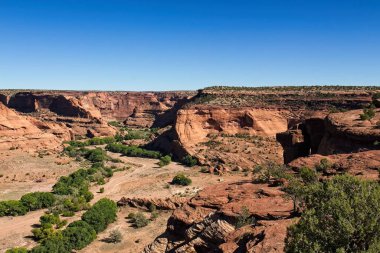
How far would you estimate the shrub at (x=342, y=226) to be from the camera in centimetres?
1131

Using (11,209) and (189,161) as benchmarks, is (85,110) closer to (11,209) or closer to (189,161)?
(189,161)

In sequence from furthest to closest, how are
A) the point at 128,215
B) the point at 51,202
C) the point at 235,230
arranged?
the point at 51,202 → the point at 128,215 → the point at 235,230

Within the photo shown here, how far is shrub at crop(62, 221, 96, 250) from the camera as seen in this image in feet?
Result: 106

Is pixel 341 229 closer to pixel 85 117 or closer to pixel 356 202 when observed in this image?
pixel 356 202

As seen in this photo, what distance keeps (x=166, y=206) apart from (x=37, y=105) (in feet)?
332

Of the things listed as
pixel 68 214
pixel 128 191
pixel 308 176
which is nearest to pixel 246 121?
pixel 128 191

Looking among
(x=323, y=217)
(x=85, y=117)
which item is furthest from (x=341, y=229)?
(x=85, y=117)

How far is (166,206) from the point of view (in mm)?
43031

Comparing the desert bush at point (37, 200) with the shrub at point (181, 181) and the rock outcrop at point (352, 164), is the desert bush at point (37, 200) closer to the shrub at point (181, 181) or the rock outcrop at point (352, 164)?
the shrub at point (181, 181)

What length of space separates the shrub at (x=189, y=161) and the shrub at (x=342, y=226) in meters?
56.3

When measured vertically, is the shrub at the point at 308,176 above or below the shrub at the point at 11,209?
above

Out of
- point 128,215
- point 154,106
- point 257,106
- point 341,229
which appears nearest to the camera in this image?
point 341,229

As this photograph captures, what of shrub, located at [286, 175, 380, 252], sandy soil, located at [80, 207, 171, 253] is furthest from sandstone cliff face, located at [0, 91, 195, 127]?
shrub, located at [286, 175, 380, 252]

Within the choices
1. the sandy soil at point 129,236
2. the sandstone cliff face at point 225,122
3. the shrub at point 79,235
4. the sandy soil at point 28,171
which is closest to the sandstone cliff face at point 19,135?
the sandy soil at point 28,171
